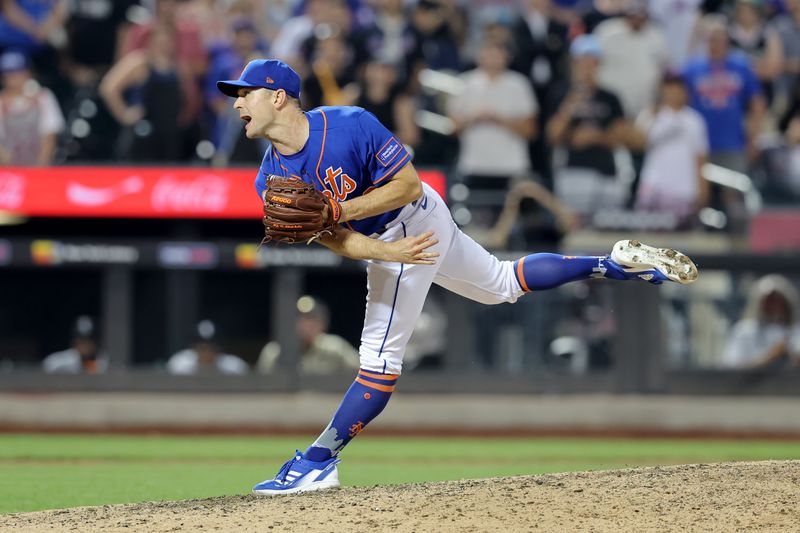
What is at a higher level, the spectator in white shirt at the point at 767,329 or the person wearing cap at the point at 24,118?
the person wearing cap at the point at 24,118

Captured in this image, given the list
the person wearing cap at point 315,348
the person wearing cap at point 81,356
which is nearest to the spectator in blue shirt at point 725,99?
the person wearing cap at point 315,348

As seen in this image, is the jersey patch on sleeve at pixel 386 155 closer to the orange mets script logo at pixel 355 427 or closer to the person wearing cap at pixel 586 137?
the orange mets script logo at pixel 355 427

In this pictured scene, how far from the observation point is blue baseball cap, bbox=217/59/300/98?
5.19 m

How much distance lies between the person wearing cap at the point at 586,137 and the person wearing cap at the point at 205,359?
2.91 meters

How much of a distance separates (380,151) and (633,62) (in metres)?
6.81

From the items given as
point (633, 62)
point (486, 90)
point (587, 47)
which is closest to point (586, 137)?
point (587, 47)

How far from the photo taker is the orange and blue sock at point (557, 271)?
19.0 ft

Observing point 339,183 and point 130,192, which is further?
point 130,192

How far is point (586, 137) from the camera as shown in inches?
426

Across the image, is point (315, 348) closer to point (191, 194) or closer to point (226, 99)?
point (191, 194)

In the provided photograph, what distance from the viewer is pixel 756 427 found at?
34.3 feet

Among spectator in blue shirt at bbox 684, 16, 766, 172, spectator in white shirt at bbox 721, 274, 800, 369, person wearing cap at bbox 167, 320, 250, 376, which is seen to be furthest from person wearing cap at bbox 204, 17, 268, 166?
spectator in white shirt at bbox 721, 274, 800, 369

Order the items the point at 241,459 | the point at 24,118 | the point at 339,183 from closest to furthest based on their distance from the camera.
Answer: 1. the point at 339,183
2. the point at 241,459
3. the point at 24,118

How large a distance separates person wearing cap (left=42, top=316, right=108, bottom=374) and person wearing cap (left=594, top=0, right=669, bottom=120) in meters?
4.86
